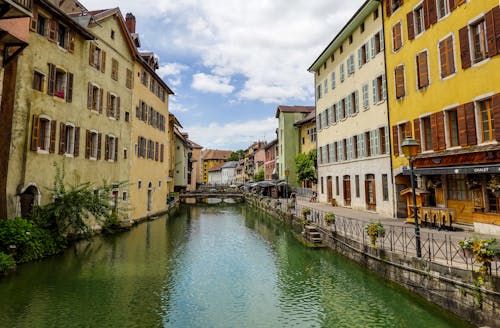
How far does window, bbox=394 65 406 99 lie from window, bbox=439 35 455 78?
3.32 meters

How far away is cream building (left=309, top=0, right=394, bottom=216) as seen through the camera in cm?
2127

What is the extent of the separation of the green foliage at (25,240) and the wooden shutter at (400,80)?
65.7ft

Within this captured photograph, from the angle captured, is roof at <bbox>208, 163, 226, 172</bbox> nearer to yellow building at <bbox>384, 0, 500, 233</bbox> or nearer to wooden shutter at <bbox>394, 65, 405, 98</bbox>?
wooden shutter at <bbox>394, 65, 405, 98</bbox>

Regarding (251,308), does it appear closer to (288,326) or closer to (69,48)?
(288,326)

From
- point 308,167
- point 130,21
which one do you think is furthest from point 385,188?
point 130,21

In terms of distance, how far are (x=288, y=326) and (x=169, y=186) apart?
37.7 metres

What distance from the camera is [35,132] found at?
15133 millimetres

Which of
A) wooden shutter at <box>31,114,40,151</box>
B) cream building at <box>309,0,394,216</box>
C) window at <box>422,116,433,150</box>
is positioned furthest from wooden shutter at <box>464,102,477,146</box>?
wooden shutter at <box>31,114,40,151</box>

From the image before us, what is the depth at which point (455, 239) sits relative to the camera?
12.2 metres

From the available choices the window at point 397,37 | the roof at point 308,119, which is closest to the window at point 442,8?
the window at point 397,37

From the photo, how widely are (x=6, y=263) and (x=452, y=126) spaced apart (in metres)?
19.4

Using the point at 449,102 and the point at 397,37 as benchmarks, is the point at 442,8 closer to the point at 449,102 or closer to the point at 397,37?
the point at 397,37

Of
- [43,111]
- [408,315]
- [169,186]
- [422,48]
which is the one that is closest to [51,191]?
[43,111]

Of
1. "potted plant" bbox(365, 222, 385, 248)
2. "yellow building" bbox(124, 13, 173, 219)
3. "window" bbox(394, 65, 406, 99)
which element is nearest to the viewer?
"potted plant" bbox(365, 222, 385, 248)
